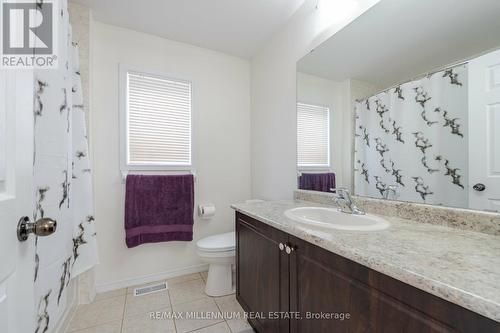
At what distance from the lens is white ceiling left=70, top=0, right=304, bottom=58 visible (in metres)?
1.65

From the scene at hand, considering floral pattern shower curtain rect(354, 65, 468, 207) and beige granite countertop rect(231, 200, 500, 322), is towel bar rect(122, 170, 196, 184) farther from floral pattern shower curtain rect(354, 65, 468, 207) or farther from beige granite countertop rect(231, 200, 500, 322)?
floral pattern shower curtain rect(354, 65, 468, 207)

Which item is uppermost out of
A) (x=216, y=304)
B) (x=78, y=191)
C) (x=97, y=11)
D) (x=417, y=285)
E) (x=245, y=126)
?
(x=97, y=11)

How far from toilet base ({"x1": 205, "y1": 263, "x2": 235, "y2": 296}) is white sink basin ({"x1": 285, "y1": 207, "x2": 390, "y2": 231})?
903 mm

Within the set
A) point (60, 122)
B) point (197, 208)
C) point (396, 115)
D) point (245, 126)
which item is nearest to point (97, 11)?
point (60, 122)

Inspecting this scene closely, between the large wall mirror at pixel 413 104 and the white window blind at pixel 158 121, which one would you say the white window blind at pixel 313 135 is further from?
the white window blind at pixel 158 121

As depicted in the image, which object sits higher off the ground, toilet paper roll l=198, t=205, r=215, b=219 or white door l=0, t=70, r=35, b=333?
white door l=0, t=70, r=35, b=333

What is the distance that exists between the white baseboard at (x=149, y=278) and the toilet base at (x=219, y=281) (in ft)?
1.35

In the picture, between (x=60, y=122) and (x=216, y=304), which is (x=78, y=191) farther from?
(x=216, y=304)

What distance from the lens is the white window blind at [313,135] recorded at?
1591 mm

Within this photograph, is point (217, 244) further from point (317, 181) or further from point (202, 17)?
point (202, 17)

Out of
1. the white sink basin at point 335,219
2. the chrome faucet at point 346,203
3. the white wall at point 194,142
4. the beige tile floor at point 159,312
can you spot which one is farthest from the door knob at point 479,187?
the white wall at point 194,142

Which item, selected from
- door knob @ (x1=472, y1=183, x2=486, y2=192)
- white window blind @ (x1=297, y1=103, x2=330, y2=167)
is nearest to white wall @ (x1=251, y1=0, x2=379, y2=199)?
white window blind @ (x1=297, y1=103, x2=330, y2=167)

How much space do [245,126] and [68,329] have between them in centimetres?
217

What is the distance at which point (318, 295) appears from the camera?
2.68ft
